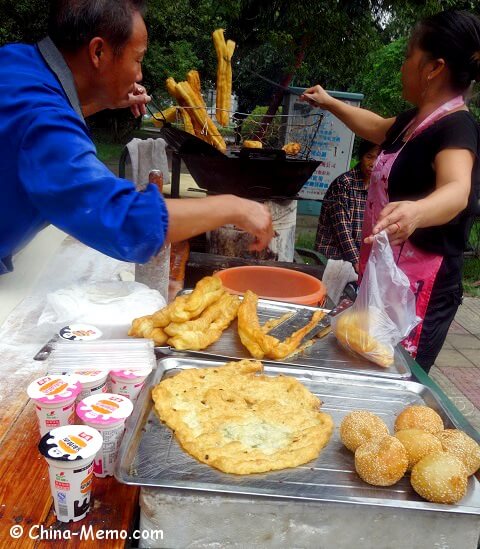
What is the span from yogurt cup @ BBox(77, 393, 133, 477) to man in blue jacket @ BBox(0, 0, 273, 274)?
471mm

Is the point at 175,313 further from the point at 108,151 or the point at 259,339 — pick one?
the point at 108,151

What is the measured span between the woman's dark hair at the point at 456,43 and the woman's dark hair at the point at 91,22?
4.82ft

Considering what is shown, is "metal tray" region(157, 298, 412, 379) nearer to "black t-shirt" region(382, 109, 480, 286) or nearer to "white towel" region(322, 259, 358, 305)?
"black t-shirt" region(382, 109, 480, 286)

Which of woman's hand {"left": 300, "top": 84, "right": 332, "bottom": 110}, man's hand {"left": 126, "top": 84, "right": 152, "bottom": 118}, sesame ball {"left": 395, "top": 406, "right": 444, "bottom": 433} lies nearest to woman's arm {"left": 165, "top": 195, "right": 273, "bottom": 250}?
sesame ball {"left": 395, "top": 406, "right": 444, "bottom": 433}

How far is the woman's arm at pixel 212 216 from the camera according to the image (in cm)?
168

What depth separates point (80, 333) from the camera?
179 centimetres

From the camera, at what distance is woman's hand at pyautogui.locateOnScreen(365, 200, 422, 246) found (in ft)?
6.46

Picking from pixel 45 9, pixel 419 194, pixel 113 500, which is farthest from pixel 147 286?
pixel 45 9

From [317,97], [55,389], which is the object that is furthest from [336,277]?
[55,389]

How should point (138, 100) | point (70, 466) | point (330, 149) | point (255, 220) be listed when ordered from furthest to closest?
point (330, 149), point (138, 100), point (255, 220), point (70, 466)

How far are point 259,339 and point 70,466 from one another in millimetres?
999

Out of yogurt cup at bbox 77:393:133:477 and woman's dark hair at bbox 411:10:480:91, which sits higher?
woman's dark hair at bbox 411:10:480:91

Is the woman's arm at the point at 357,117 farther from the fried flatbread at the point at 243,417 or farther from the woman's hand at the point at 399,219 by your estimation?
the fried flatbread at the point at 243,417

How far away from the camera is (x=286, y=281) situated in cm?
274
